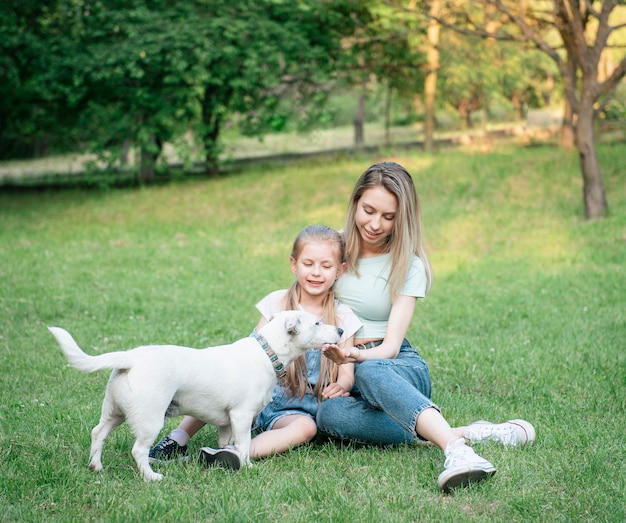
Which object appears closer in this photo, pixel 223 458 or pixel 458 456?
pixel 458 456

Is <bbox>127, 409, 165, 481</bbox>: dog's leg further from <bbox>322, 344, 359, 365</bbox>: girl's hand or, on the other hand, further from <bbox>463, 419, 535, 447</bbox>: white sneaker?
<bbox>463, 419, 535, 447</bbox>: white sneaker

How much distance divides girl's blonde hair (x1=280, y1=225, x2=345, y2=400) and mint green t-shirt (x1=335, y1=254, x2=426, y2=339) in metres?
0.11

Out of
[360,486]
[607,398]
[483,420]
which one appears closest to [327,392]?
[360,486]

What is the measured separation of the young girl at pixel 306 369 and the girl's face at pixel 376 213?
0.55 ft

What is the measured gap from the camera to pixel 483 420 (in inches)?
191

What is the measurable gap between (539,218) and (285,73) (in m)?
7.17

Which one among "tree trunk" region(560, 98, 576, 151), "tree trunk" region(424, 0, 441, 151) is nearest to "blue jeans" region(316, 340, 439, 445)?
"tree trunk" region(560, 98, 576, 151)

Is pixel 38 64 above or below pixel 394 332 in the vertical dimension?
above

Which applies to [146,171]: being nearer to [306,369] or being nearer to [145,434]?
[306,369]

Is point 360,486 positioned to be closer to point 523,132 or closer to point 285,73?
point 285,73

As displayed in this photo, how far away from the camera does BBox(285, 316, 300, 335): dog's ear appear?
152 inches

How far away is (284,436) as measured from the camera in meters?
4.25

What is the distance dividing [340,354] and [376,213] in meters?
0.88

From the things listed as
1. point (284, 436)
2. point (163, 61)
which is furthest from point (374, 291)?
point (163, 61)
